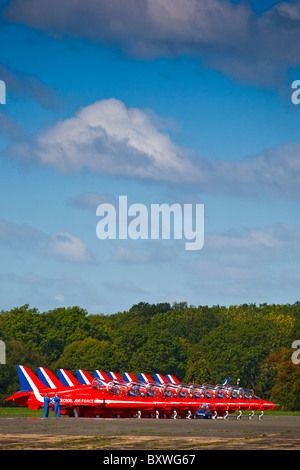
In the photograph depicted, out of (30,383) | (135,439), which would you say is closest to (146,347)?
(30,383)

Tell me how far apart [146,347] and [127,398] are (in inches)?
3324

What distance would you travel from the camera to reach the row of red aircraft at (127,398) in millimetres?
66438

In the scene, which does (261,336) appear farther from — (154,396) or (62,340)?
(154,396)

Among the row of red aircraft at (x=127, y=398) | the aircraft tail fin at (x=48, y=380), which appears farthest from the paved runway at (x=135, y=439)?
the aircraft tail fin at (x=48, y=380)

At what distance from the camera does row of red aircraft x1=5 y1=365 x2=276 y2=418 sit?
218 ft

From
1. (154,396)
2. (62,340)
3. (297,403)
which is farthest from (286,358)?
(62,340)

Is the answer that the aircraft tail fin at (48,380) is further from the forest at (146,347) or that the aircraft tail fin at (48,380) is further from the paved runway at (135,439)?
the forest at (146,347)

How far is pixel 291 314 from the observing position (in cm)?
18888

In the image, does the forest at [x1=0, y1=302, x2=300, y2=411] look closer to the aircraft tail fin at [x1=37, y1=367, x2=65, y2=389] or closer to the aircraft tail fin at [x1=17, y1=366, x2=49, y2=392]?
the aircraft tail fin at [x1=37, y1=367, x2=65, y2=389]

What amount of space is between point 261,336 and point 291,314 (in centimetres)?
4283

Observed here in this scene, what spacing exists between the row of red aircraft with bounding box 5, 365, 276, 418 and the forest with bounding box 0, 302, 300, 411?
38333mm

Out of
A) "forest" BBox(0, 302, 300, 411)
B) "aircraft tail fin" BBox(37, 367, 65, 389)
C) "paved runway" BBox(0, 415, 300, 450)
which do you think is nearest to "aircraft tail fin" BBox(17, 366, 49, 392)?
"aircraft tail fin" BBox(37, 367, 65, 389)

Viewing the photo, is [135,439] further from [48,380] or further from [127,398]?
[48,380]
